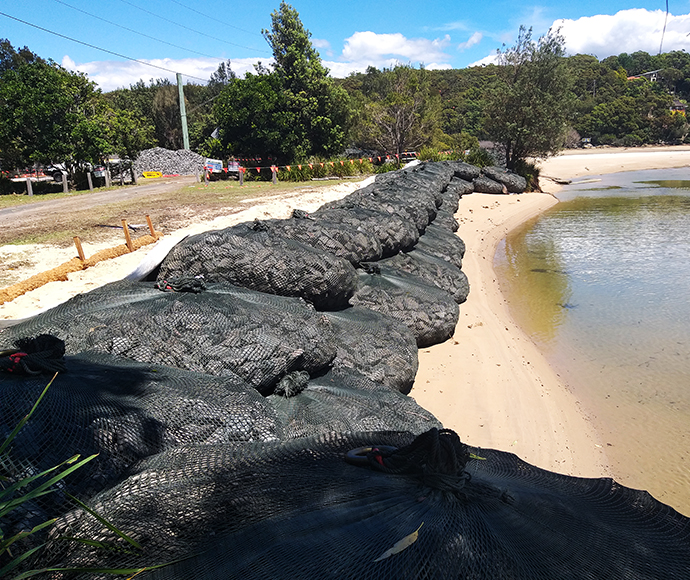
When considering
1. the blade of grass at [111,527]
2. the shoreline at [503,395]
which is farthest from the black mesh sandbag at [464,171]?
the blade of grass at [111,527]

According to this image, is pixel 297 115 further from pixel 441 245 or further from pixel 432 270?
pixel 432 270

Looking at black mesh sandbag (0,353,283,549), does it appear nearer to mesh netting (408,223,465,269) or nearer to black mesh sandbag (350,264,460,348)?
black mesh sandbag (350,264,460,348)

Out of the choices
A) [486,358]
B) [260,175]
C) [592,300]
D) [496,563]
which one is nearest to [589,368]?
[486,358]

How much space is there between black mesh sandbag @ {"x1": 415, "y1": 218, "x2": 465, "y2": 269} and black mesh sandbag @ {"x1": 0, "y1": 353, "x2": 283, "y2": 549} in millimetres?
6462

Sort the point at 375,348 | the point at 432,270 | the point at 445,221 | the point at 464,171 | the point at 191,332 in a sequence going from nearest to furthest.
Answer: the point at 191,332 < the point at 375,348 < the point at 432,270 < the point at 445,221 < the point at 464,171

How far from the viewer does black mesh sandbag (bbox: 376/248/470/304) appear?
7.35 metres

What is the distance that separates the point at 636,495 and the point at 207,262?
3445mm

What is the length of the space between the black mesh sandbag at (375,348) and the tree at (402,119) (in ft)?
79.9

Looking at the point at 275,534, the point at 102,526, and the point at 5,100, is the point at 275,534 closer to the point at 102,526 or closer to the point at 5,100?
the point at 102,526

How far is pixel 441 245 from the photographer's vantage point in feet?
32.7

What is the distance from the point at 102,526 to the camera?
1.48 metres

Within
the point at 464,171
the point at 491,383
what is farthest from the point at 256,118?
the point at 491,383

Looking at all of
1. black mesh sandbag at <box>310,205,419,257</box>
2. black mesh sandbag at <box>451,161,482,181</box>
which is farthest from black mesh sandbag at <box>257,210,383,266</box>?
black mesh sandbag at <box>451,161,482,181</box>

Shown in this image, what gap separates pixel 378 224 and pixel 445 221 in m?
6.37
